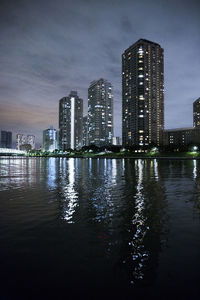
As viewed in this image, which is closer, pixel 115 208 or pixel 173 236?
pixel 173 236

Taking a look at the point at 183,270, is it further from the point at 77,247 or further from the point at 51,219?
the point at 51,219

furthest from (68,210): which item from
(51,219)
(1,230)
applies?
(1,230)

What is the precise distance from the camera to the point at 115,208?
14.9 m

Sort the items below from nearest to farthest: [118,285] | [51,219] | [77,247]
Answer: [118,285]
[77,247]
[51,219]

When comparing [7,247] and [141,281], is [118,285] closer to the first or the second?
[141,281]

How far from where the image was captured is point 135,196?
18.8 metres

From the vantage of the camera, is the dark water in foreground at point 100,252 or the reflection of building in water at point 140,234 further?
the reflection of building in water at point 140,234

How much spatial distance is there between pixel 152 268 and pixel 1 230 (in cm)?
753

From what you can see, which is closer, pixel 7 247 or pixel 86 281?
pixel 86 281

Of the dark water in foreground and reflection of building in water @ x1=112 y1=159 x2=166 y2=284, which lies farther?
reflection of building in water @ x1=112 y1=159 x2=166 y2=284

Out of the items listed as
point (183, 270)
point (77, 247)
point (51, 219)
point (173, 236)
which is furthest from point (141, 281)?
point (51, 219)

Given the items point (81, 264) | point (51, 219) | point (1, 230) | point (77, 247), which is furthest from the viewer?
point (51, 219)

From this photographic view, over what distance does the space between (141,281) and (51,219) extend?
24.0 feet

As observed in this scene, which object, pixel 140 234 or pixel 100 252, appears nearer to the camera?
pixel 100 252
